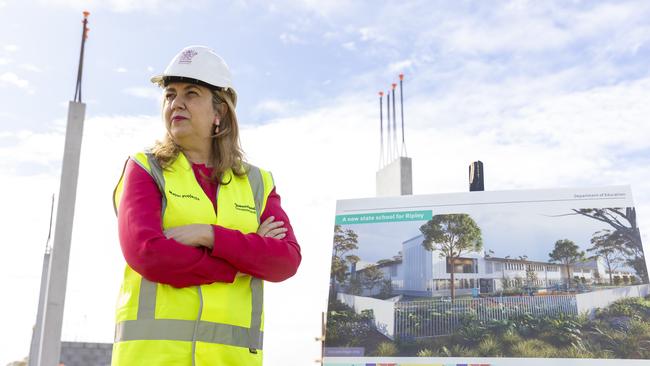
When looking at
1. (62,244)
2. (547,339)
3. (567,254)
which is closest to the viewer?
(547,339)

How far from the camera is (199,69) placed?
1858mm

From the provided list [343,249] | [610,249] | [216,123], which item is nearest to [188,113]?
[216,123]

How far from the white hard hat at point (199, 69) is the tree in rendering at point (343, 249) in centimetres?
187

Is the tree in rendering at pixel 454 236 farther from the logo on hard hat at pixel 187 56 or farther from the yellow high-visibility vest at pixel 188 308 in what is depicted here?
the logo on hard hat at pixel 187 56

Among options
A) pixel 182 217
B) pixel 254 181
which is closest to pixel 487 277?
pixel 254 181

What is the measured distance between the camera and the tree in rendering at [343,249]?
365 centimetres

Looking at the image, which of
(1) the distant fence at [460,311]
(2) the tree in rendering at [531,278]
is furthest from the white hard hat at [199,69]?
(2) the tree in rendering at [531,278]

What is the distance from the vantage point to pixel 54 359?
586cm

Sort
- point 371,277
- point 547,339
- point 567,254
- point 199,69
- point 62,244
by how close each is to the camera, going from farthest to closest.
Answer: point 62,244
point 371,277
point 567,254
point 547,339
point 199,69

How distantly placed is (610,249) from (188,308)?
2524 mm

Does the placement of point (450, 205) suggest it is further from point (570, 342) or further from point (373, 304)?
point (570, 342)

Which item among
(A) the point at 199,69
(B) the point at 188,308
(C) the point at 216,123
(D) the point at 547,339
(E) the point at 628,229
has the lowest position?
(D) the point at 547,339

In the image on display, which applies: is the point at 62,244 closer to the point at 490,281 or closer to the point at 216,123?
→ the point at 490,281

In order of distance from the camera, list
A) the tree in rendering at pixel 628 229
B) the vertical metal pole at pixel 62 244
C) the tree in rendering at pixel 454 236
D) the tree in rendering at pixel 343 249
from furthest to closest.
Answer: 1. the vertical metal pole at pixel 62 244
2. the tree in rendering at pixel 343 249
3. the tree in rendering at pixel 454 236
4. the tree in rendering at pixel 628 229
